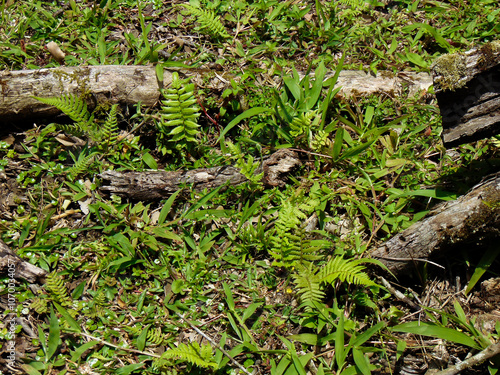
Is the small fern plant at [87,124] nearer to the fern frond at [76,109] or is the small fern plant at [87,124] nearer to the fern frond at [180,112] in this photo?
the fern frond at [76,109]

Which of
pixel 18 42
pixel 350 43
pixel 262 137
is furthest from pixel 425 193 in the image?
pixel 18 42

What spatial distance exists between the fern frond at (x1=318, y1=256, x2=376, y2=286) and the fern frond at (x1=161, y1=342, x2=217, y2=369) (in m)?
0.86

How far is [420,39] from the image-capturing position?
162 inches

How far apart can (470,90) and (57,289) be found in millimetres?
3059

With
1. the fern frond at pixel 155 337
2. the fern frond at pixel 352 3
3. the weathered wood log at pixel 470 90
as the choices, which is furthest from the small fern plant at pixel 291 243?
the fern frond at pixel 352 3

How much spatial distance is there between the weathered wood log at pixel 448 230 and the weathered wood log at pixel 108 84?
4.67ft

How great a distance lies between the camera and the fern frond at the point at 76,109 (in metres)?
3.25

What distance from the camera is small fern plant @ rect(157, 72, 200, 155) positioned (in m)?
3.34

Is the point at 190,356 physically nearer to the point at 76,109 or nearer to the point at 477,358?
the point at 477,358

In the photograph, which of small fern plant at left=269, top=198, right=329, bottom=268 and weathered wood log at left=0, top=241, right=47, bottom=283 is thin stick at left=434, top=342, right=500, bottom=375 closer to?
small fern plant at left=269, top=198, right=329, bottom=268

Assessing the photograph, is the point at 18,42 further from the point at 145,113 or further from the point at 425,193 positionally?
the point at 425,193

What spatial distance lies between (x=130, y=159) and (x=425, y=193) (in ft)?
8.05

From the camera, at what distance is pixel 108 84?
3539 mm

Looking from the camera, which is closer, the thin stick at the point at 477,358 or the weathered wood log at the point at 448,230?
the thin stick at the point at 477,358
